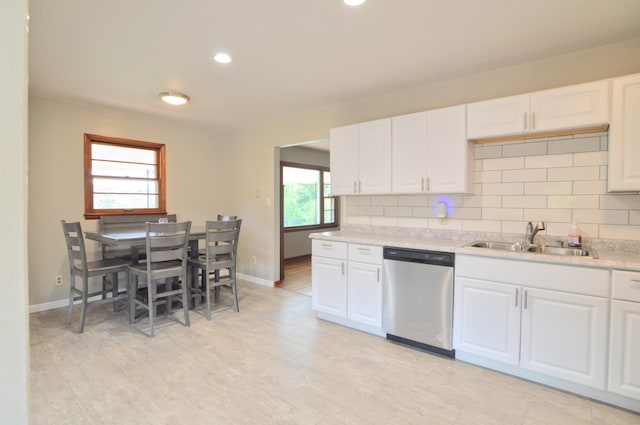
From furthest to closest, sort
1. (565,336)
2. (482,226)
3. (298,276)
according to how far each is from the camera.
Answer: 1. (298,276)
2. (482,226)
3. (565,336)

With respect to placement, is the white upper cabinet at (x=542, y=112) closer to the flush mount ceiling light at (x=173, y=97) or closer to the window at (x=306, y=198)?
the flush mount ceiling light at (x=173, y=97)

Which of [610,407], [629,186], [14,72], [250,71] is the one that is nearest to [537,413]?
[610,407]

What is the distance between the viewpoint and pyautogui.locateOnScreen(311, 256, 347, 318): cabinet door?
321cm

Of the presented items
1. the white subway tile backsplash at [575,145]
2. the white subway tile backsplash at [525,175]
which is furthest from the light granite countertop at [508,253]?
the white subway tile backsplash at [575,145]

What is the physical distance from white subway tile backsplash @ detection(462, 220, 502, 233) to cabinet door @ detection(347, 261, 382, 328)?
912mm

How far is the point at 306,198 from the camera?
6945mm

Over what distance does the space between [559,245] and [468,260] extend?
774mm

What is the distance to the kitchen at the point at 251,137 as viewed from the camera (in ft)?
8.59

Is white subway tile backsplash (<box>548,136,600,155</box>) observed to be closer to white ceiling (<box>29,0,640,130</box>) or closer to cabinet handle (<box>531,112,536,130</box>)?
cabinet handle (<box>531,112,536,130</box>)

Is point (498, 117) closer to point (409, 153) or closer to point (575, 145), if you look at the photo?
point (575, 145)

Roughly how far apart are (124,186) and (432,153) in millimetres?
3849

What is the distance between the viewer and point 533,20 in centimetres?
210

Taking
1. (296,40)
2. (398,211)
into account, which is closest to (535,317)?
(398,211)

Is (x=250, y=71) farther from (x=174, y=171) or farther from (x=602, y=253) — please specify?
(x=602, y=253)
